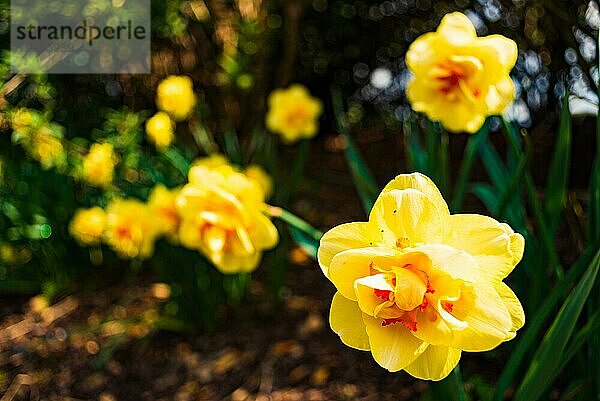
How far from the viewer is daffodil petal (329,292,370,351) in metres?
0.66

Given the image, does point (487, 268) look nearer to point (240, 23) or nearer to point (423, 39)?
point (423, 39)

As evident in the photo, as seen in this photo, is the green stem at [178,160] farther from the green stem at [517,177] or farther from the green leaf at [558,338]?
the green leaf at [558,338]

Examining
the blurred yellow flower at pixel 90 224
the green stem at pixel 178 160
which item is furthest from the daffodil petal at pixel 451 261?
the blurred yellow flower at pixel 90 224

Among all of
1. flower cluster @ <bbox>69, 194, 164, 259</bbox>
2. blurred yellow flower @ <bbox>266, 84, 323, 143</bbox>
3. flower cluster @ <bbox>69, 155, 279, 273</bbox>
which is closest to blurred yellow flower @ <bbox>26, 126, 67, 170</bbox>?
flower cluster @ <bbox>69, 194, 164, 259</bbox>

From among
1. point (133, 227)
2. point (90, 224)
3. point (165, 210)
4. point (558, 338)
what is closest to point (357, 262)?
point (558, 338)

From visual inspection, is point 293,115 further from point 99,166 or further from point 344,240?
point 344,240

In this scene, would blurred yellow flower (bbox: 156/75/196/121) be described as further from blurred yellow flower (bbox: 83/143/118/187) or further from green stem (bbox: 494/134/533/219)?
green stem (bbox: 494/134/533/219)

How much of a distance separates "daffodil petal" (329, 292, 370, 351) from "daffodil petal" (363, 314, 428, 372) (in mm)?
35

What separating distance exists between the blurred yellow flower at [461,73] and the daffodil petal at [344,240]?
0.46 metres

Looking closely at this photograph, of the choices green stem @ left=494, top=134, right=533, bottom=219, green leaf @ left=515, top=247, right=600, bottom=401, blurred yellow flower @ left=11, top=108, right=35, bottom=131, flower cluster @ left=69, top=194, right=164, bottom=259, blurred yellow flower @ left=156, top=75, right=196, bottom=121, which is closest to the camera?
green leaf @ left=515, top=247, right=600, bottom=401

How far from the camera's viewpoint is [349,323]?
2.17 ft

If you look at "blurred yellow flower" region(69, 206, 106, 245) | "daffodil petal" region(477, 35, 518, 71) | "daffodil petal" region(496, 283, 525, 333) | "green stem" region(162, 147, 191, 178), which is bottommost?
"blurred yellow flower" region(69, 206, 106, 245)

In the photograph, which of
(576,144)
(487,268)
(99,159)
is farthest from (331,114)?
(487,268)

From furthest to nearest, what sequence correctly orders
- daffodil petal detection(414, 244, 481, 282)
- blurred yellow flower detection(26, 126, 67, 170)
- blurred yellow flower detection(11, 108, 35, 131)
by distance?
1. blurred yellow flower detection(26, 126, 67, 170)
2. blurred yellow flower detection(11, 108, 35, 131)
3. daffodil petal detection(414, 244, 481, 282)
